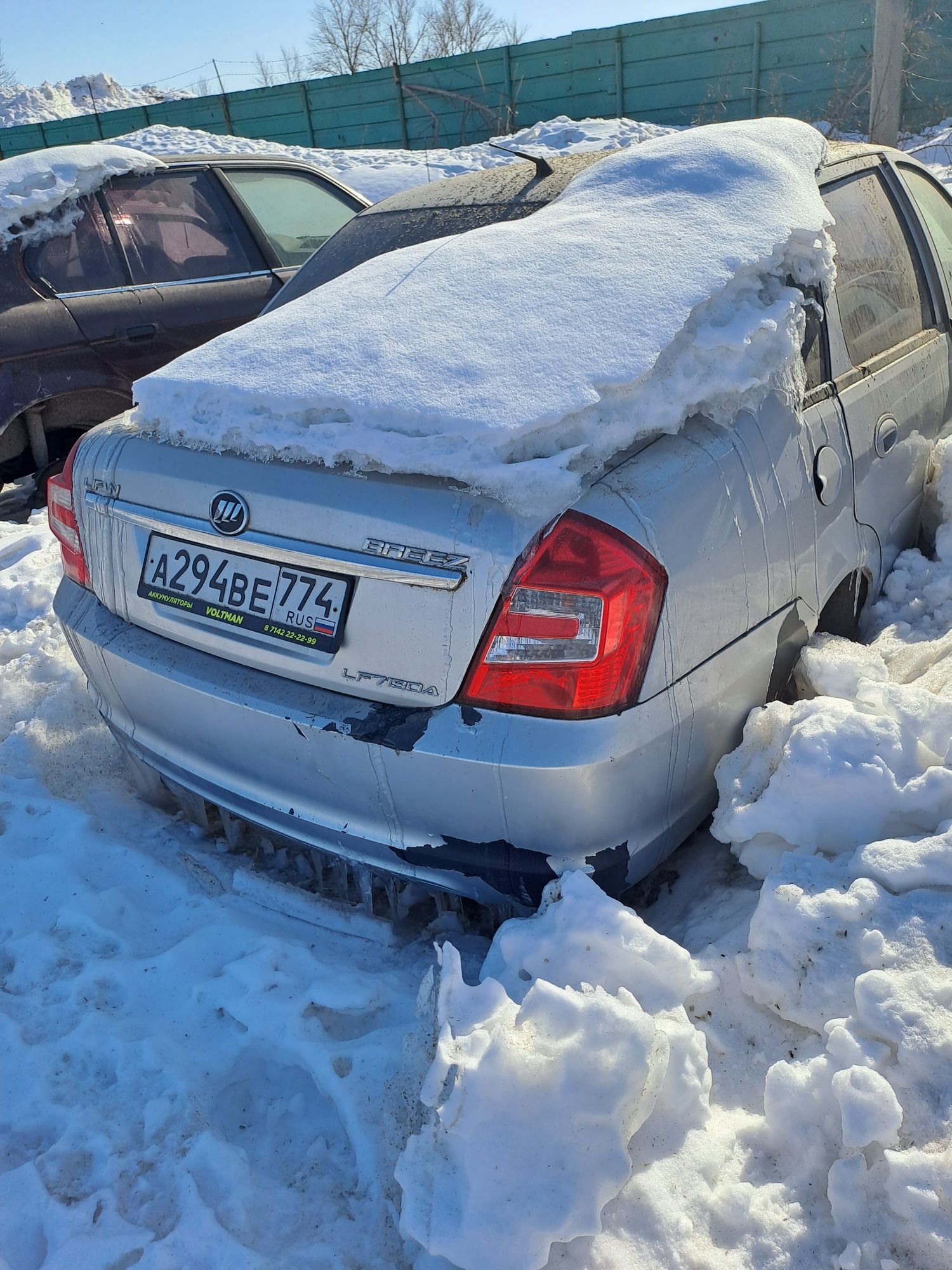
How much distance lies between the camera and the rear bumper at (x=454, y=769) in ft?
5.78

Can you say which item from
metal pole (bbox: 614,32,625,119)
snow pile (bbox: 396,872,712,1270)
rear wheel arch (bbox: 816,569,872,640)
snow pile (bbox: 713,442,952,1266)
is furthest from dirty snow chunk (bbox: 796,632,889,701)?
metal pole (bbox: 614,32,625,119)

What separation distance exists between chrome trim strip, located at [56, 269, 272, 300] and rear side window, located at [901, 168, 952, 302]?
3.39 m

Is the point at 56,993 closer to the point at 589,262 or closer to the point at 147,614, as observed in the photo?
the point at 147,614

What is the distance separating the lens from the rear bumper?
1763 millimetres

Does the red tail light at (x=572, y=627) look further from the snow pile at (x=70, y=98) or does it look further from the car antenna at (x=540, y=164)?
the snow pile at (x=70, y=98)

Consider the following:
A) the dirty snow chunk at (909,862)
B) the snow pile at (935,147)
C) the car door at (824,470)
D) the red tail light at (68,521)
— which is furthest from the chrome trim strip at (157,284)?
the snow pile at (935,147)

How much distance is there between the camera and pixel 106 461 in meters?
2.31

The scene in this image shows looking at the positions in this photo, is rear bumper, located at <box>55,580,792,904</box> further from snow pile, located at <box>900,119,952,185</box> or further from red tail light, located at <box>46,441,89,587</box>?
snow pile, located at <box>900,119,952,185</box>

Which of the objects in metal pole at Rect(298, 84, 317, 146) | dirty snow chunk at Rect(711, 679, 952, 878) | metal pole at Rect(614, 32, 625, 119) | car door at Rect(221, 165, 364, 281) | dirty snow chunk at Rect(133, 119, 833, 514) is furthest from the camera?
metal pole at Rect(298, 84, 317, 146)

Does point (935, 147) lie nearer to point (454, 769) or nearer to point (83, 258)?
point (83, 258)

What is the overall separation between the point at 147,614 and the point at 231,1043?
985mm

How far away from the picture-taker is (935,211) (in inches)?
138

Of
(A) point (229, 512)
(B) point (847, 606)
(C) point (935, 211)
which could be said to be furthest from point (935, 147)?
(A) point (229, 512)

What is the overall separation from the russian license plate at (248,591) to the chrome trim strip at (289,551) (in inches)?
0.8
